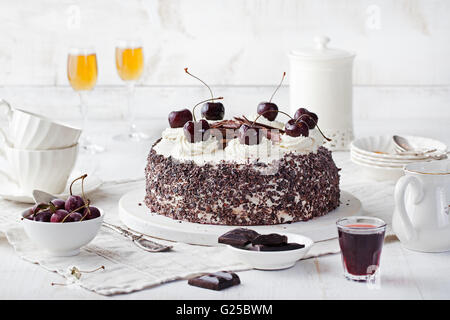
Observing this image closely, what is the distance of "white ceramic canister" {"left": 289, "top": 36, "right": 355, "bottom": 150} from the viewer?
9.70 feet

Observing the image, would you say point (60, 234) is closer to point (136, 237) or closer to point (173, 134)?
point (136, 237)

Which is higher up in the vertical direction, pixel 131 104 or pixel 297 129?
pixel 297 129

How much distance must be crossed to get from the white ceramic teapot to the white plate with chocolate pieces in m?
0.24

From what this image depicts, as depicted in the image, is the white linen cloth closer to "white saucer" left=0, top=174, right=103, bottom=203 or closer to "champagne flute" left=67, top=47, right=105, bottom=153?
"white saucer" left=0, top=174, right=103, bottom=203

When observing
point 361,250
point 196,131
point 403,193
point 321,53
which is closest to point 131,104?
point 321,53

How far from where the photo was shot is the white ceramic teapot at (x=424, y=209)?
1.75 m

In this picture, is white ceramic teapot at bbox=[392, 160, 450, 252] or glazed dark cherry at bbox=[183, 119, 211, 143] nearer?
white ceramic teapot at bbox=[392, 160, 450, 252]

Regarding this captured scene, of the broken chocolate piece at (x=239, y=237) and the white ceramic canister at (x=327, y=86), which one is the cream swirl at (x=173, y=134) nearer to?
the broken chocolate piece at (x=239, y=237)

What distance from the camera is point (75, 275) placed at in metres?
1.61

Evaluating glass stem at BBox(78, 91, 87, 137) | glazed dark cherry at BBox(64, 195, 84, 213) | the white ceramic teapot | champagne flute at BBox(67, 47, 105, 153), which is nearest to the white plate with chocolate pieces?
the white ceramic teapot

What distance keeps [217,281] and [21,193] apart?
94 centimetres

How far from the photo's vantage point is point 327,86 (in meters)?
2.97

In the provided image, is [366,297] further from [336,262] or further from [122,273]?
[122,273]

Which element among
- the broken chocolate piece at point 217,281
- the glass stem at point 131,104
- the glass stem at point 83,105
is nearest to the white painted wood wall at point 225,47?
the glass stem at point 131,104
